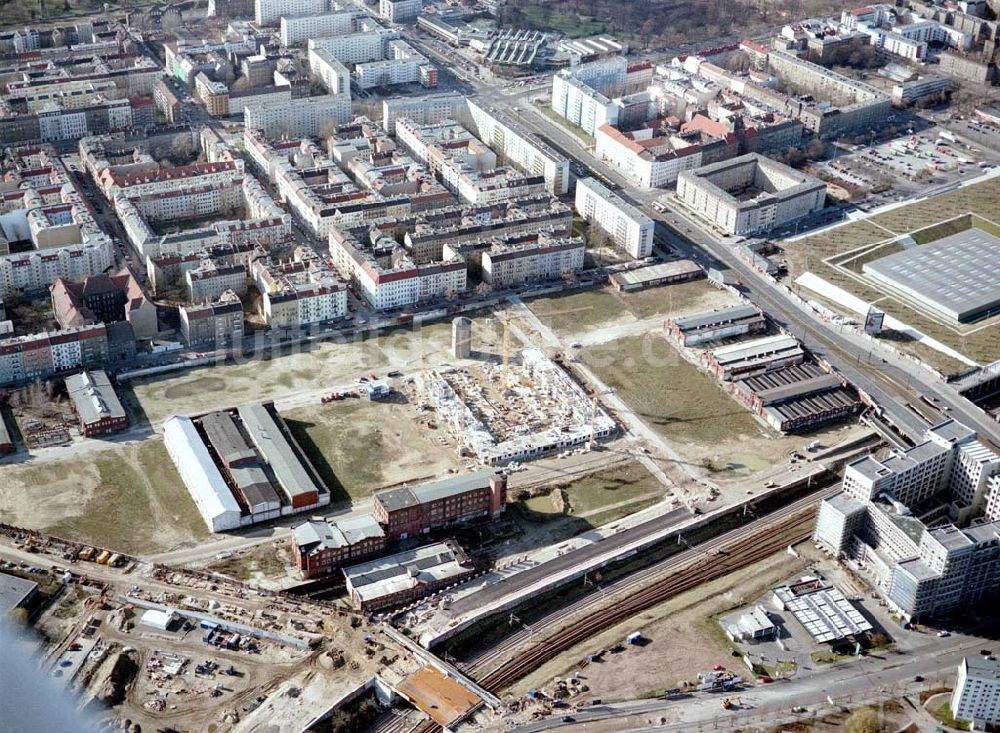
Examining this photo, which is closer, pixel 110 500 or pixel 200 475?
pixel 110 500

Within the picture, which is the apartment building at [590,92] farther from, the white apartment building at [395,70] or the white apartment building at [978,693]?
the white apartment building at [978,693]

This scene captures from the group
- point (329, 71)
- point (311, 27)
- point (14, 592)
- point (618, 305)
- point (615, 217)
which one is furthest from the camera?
point (311, 27)

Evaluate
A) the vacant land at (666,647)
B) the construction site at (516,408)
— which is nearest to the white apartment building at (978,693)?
the vacant land at (666,647)

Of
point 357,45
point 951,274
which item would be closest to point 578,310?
point 951,274

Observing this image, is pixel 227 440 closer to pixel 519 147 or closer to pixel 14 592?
pixel 14 592

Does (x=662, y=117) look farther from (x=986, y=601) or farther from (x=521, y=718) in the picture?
(x=521, y=718)

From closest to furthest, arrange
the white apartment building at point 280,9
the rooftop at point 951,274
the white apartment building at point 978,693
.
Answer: the white apartment building at point 978,693 < the rooftop at point 951,274 < the white apartment building at point 280,9

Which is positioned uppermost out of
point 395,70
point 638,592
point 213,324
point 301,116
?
point 395,70
